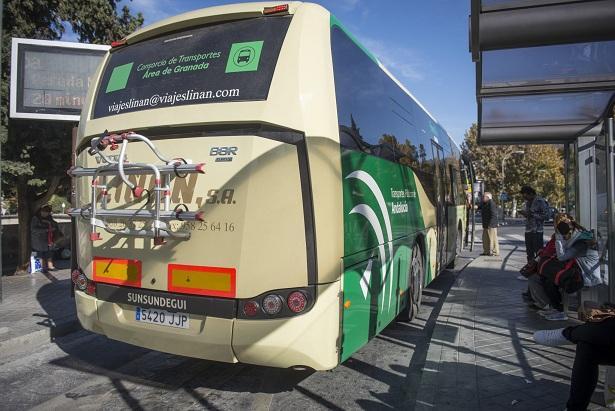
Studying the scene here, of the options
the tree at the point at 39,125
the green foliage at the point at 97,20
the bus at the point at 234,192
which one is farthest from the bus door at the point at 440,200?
the green foliage at the point at 97,20

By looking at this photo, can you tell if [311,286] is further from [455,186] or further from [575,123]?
[455,186]

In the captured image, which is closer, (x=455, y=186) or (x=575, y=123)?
(x=575, y=123)

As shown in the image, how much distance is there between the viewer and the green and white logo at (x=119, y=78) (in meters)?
4.59

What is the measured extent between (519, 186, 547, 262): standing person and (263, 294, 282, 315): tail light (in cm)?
779

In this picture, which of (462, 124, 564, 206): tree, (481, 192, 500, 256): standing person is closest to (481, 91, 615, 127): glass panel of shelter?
(481, 192, 500, 256): standing person

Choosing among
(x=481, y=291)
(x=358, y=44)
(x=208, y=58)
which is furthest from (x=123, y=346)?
(x=481, y=291)

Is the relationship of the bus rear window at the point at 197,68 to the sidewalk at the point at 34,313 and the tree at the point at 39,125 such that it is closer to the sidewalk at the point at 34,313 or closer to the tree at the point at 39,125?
the sidewalk at the point at 34,313

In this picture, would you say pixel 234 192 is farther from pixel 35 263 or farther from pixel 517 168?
pixel 517 168

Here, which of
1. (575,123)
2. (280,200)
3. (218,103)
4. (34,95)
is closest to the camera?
(280,200)

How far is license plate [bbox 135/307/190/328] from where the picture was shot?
3934 mm

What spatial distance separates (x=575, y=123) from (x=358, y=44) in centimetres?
436

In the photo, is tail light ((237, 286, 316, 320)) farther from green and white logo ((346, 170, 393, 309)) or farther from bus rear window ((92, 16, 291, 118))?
bus rear window ((92, 16, 291, 118))

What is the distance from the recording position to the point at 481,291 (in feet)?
29.1

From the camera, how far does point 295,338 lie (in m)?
3.63
